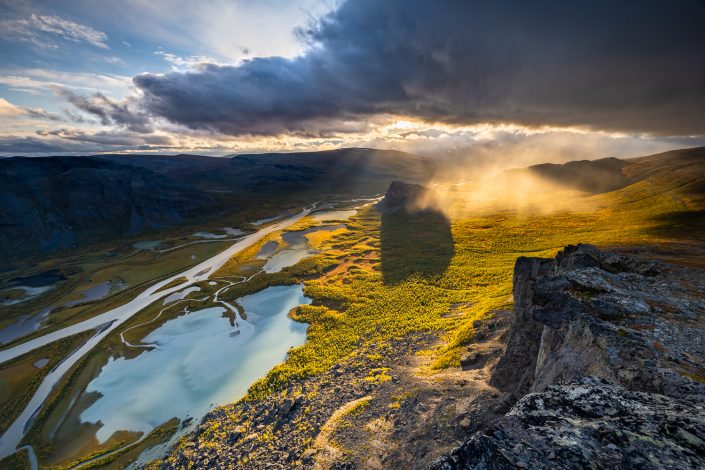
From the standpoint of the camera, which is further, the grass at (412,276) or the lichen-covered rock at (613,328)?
the grass at (412,276)

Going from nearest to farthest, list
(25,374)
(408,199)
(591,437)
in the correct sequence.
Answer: (591,437)
(25,374)
(408,199)

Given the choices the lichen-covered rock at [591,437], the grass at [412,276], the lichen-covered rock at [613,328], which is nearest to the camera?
the lichen-covered rock at [591,437]

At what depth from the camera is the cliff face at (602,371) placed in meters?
7.72

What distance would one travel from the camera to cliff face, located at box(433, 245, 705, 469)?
25.3ft

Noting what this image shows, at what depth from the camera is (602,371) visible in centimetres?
1420

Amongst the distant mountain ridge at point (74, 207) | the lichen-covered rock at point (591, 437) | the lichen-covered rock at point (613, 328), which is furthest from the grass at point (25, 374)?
the distant mountain ridge at point (74, 207)

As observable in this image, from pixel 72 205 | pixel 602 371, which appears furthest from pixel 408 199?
pixel 72 205

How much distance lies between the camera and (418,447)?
2155 centimetres

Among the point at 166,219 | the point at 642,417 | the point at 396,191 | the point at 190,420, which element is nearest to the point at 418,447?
the point at 642,417

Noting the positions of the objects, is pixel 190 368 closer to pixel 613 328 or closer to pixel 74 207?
pixel 613 328

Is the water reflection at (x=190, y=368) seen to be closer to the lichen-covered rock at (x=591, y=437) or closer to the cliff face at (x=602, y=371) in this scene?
the cliff face at (x=602, y=371)

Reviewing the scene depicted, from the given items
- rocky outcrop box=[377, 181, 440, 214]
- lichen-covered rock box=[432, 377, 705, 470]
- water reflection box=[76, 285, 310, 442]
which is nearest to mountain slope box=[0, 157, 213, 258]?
rocky outcrop box=[377, 181, 440, 214]

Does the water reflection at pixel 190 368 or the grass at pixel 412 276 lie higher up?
the grass at pixel 412 276

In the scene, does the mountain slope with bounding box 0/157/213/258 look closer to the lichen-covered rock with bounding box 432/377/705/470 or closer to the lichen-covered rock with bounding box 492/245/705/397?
the lichen-covered rock with bounding box 492/245/705/397
